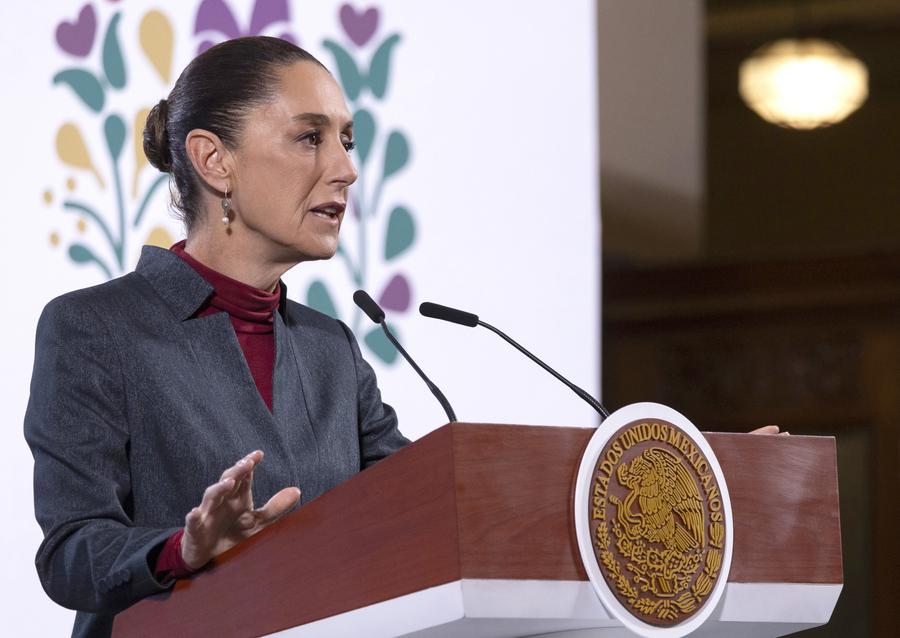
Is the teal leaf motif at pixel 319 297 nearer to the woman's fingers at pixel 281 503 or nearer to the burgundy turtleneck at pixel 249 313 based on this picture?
the burgundy turtleneck at pixel 249 313

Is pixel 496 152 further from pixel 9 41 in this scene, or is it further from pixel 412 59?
pixel 9 41

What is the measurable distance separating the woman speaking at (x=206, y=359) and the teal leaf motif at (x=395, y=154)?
3.30ft

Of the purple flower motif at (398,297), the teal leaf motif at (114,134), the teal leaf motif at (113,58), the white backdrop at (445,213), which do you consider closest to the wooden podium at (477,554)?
the white backdrop at (445,213)

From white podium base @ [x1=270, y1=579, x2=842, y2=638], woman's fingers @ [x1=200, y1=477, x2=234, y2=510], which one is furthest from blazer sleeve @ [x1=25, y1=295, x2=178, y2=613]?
white podium base @ [x1=270, y1=579, x2=842, y2=638]

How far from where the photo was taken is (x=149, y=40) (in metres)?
3.28

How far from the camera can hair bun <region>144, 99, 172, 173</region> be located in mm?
1972

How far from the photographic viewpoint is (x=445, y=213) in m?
2.97

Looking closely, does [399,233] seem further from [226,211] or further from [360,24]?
[226,211]

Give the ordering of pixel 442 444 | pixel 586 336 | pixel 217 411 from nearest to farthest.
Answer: pixel 442 444 → pixel 217 411 → pixel 586 336

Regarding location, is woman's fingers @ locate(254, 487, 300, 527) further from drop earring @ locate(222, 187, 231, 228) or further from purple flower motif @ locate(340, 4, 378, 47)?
purple flower motif @ locate(340, 4, 378, 47)

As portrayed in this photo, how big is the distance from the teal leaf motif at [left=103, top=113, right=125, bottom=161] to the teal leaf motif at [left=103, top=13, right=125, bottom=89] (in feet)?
0.26

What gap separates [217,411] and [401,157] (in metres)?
1.38

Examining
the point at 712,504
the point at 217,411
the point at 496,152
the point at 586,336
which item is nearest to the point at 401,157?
the point at 496,152

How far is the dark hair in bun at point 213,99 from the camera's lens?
187 centimetres
